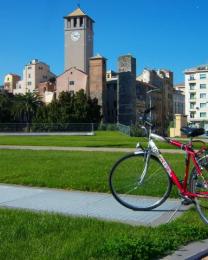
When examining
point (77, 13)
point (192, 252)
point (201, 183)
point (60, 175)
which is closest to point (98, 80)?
point (77, 13)

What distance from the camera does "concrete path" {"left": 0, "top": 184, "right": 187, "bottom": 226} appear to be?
262 inches

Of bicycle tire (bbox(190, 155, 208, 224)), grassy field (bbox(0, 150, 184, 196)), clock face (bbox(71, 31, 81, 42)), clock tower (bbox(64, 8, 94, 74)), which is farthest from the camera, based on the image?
clock face (bbox(71, 31, 81, 42))

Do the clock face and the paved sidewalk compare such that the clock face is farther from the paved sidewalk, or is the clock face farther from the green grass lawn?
the green grass lawn

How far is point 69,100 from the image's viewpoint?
10338 centimetres

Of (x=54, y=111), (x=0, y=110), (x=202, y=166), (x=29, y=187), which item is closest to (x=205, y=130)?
(x=202, y=166)

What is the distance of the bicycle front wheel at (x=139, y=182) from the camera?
272 inches

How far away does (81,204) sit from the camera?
776 centimetres

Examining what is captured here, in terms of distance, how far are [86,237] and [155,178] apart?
1853 millimetres

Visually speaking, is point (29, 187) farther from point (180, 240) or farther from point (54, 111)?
point (54, 111)

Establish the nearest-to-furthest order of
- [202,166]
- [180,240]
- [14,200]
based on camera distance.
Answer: [180,240] < [202,166] < [14,200]

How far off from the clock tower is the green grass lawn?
139 m

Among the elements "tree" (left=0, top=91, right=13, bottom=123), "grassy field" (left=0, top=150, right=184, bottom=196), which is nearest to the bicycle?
"grassy field" (left=0, top=150, right=184, bottom=196)

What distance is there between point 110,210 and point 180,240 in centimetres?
195

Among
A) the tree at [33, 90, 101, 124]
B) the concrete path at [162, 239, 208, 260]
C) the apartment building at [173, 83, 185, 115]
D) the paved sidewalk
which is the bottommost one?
the concrete path at [162, 239, 208, 260]
